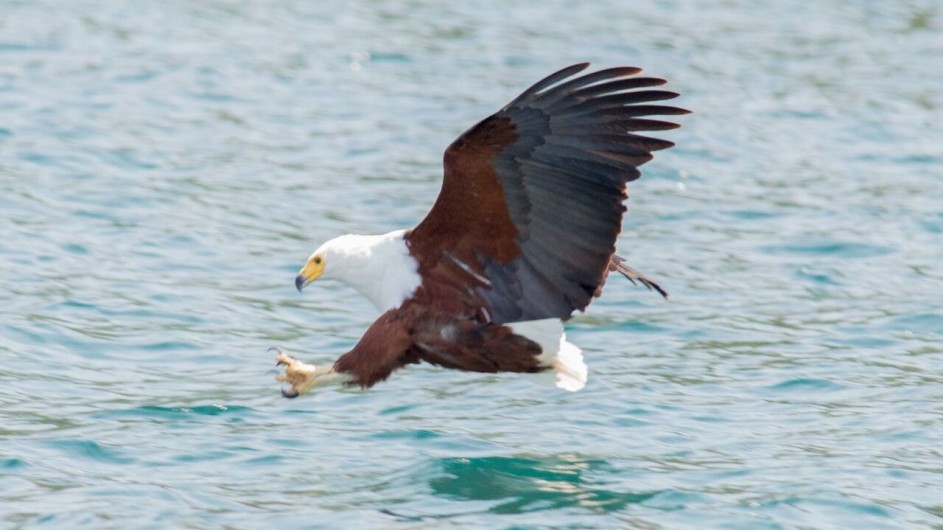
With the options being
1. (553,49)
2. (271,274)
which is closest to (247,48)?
(553,49)

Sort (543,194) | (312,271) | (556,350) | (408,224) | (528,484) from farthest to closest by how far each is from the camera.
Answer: (408,224)
(312,271)
(556,350)
(528,484)
(543,194)

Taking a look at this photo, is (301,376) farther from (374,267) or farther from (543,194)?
(543,194)

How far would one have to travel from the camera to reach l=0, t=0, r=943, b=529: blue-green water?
245 inches

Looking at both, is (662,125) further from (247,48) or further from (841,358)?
(247,48)

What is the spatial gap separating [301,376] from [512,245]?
1.00 metres

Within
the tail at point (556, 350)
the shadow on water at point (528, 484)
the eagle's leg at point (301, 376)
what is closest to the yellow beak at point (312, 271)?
the eagle's leg at point (301, 376)

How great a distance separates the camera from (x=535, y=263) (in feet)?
20.8

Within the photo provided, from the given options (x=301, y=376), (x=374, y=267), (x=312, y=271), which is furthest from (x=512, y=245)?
(x=301, y=376)

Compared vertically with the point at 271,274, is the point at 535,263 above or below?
above

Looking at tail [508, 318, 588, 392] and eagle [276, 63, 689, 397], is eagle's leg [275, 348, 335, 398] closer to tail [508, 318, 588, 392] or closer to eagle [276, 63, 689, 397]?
eagle [276, 63, 689, 397]

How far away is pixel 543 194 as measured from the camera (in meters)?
6.12

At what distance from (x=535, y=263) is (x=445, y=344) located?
0.49 metres

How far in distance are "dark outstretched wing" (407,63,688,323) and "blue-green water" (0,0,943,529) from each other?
29.5 inches

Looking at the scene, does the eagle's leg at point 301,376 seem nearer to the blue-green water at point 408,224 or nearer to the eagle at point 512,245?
the eagle at point 512,245
